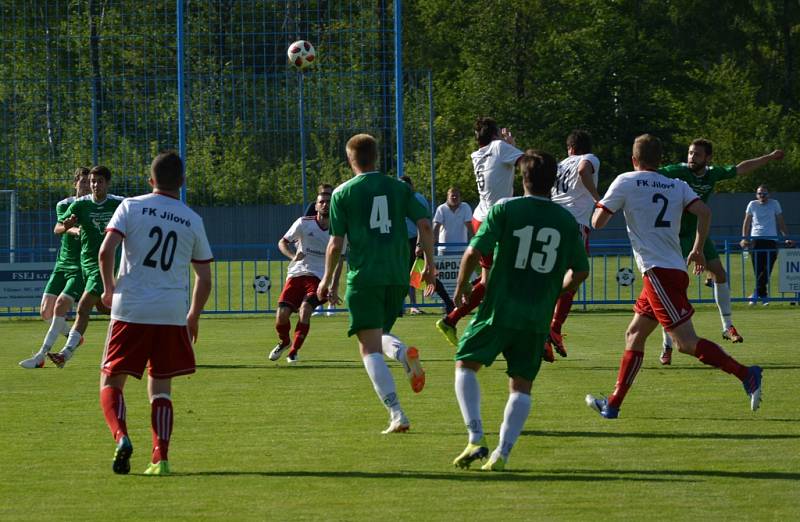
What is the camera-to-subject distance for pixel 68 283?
1419 centimetres

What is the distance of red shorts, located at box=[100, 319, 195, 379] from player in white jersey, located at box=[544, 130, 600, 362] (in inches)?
222

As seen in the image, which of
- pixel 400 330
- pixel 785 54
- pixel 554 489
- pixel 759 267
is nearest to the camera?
pixel 554 489

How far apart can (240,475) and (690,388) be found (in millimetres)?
5107

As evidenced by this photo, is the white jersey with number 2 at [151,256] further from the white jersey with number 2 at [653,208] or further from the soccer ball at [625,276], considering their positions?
the soccer ball at [625,276]

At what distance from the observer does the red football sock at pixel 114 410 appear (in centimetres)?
749

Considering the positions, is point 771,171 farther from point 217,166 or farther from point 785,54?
point 217,166

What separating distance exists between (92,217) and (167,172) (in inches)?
239

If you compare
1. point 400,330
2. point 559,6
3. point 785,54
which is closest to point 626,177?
point 400,330

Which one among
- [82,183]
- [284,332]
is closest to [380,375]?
[284,332]

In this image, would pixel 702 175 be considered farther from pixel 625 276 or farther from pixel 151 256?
pixel 625 276

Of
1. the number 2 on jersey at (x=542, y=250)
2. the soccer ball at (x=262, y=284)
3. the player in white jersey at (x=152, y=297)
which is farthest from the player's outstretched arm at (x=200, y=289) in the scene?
the soccer ball at (x=262, y=284)

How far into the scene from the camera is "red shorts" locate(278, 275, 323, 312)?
14.5 metres

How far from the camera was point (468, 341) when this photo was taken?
7391 mm

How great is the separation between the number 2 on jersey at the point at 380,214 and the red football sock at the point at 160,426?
1.94 m
